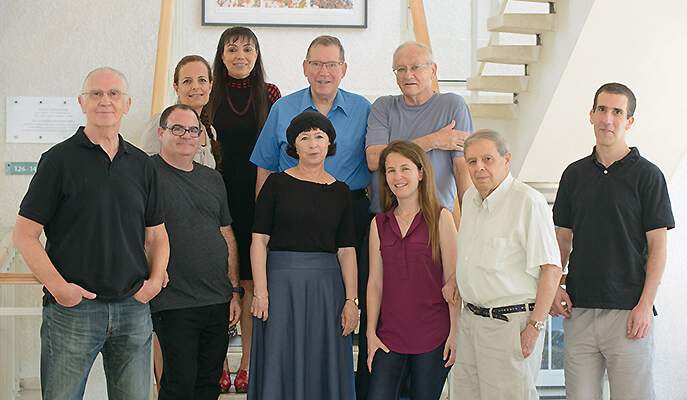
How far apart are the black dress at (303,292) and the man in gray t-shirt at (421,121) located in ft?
0.85

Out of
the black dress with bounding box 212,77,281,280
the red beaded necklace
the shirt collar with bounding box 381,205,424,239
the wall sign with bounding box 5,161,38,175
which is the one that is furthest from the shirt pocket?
the wall sign with bounding box 5,161,38,175

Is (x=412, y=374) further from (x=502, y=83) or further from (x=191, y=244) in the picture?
(x=502, y=83)

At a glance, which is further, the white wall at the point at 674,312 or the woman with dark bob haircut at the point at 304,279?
the white wall at the point at 674,312

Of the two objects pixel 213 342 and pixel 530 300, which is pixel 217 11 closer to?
pixel 213 342

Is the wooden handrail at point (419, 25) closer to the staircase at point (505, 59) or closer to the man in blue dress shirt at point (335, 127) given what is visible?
the staircase at point (505, 59)

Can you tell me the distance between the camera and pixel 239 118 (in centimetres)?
372

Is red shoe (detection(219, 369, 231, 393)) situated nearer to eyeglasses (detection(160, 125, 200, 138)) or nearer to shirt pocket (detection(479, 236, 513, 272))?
eyeglasses (detection(160, 125, 200, 138))

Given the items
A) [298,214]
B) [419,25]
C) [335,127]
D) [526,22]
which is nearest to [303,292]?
[298,214]

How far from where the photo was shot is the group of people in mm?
3027

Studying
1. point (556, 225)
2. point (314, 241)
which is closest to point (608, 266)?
point (556, 225)

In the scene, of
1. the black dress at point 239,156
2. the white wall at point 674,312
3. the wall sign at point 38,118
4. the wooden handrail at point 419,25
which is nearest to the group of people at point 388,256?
the black dress at point 239,156

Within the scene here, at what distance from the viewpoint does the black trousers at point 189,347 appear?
318 centimetres

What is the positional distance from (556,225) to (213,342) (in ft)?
4.45

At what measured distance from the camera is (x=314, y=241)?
10.8 feet
